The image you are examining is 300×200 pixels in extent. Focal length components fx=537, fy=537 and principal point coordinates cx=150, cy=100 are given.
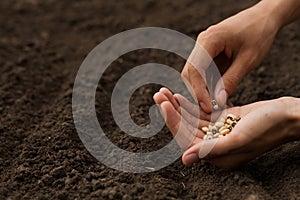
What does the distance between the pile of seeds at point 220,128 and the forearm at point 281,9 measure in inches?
18.6

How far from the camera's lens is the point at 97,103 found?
2.43 meters

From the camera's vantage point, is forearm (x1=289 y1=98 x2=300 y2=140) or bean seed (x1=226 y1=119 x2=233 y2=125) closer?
forearm (x1=289 y1=98 x2=300 y2=140)

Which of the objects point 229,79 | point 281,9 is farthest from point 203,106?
point 281,9

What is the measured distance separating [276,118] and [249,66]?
1.39 ft

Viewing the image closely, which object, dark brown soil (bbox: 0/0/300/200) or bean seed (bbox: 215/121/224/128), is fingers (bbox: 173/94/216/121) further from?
dark brown soil (bbox: 0/0/300/200)

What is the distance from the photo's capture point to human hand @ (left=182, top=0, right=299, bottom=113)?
6.61 ft

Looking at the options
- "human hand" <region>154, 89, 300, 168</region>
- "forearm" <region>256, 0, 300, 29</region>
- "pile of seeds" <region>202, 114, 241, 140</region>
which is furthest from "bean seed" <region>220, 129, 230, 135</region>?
"forearm" <region>256, 0, 300, 29</region>

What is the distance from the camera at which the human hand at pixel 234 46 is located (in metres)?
2.02

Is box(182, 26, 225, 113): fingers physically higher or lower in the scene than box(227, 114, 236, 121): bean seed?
higher

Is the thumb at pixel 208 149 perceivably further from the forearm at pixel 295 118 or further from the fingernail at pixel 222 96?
the fingernail at pixel 222 96

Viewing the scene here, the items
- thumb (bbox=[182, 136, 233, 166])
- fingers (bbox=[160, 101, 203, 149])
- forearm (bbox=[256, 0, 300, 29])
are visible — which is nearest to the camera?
thumb (bbox=[182, 136, 233, 166])

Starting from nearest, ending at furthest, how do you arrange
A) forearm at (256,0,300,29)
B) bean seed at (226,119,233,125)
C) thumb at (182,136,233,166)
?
thumb at (182,136,233,166), bean seed at (226,119,233,125), forearm at (256,0,300,29)

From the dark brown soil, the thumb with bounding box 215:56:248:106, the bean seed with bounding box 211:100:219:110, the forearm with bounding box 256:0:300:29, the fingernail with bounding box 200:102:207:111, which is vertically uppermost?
the forearm with bounding box 256:0:300:29

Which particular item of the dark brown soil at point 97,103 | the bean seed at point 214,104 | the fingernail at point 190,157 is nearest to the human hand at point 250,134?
the fingernail at point 190,157
